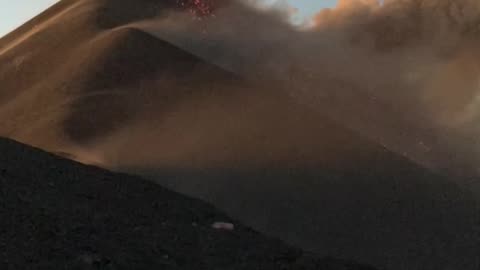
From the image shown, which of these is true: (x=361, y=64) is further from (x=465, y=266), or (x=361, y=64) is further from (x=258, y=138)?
(x=465, y=266)

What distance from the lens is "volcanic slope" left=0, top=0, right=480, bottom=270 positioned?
55.0ft

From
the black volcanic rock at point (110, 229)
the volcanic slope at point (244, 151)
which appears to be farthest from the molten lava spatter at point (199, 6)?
the black volcanic rock at point (110, 229)

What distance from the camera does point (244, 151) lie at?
69.5 feet

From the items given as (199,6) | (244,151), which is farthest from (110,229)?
(199,6)

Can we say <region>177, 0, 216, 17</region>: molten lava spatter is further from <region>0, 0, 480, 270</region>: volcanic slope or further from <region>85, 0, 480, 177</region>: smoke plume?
<region>0, 0, 480, 270</region>: volcanic slope

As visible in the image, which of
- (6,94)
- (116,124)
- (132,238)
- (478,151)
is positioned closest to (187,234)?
(132,238)

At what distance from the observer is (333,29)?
41562mm

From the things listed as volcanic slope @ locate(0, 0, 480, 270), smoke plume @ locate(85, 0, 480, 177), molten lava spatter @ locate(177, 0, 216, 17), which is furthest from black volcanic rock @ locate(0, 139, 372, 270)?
molten lava spatter @ locate(177, 0, 216, 17)

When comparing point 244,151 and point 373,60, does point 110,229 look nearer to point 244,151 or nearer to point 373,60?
point 244,151

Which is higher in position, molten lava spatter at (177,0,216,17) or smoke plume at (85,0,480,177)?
molten lava spatter at (177,0,216,17)

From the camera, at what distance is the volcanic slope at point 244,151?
Answer: 55.0ft

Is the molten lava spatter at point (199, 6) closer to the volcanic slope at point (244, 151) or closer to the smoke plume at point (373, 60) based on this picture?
the smoke plume at point (373, 60)

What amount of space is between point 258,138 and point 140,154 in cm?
405

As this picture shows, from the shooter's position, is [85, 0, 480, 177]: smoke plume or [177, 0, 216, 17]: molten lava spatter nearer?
[85, 0, 480, 177]: smoke plume
